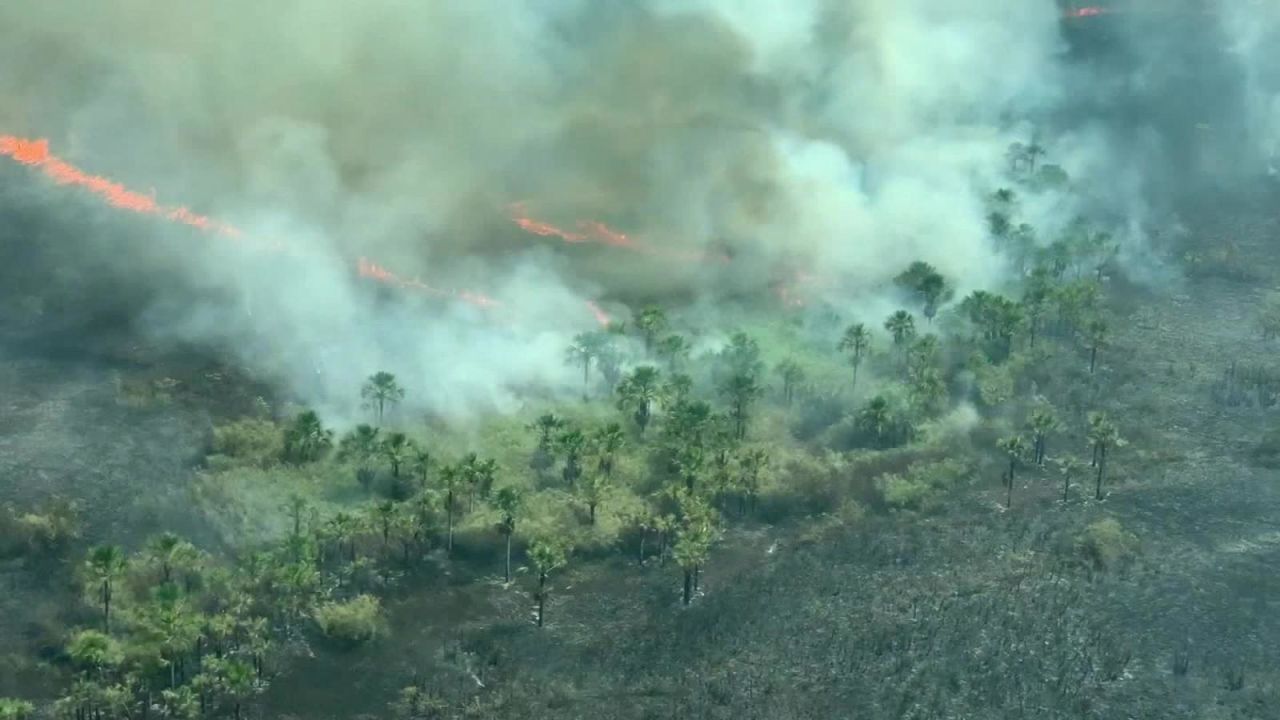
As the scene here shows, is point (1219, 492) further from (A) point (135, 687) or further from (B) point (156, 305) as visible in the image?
(B) point (156, 305)

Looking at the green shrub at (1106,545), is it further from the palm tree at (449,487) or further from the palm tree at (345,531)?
the palm tree at (345,531)

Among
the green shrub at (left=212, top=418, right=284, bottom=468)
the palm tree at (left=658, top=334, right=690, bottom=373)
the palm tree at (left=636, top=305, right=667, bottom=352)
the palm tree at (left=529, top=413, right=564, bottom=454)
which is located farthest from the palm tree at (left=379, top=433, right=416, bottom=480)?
the palm tree at (left=636, top=305, right=667, bottom=352)

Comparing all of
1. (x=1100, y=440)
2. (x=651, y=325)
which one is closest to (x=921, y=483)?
(x=1100, y=440)

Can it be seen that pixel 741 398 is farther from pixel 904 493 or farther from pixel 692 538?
pixel 692 538

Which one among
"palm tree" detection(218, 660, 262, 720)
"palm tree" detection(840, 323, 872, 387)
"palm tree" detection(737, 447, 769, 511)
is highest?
"palm tree" detection(840, 323, 872, 387)

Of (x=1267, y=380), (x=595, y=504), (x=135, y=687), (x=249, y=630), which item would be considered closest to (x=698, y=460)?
(x=595, y=504)

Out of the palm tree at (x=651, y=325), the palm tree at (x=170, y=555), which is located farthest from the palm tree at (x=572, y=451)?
the palm tree at (x=170, y=555)

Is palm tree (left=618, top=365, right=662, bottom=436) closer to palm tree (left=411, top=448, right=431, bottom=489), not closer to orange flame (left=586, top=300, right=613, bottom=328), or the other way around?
orange flame (left=586, top=300, right=613, bottom=328)
